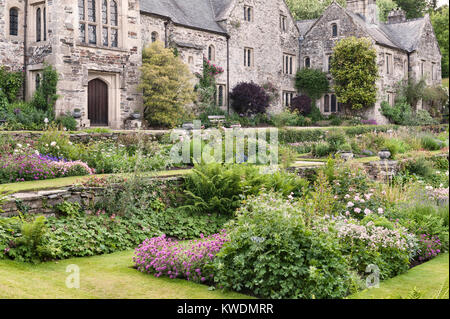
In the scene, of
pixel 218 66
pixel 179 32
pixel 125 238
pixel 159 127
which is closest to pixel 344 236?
pixel 125 238

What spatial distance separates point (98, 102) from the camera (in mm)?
20391

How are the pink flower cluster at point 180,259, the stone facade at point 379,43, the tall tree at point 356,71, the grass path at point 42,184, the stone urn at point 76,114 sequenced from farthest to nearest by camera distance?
the stone facade at point 379,43, the tall tree at point 356,71, the stone urn at point 76,114, the grass path at point 42,184, the pink flower cluster at point 180,259

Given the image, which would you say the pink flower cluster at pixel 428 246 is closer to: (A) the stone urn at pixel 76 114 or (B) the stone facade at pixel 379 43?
(A) the stone urn at pixel 76 114

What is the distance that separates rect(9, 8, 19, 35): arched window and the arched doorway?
11.4ft

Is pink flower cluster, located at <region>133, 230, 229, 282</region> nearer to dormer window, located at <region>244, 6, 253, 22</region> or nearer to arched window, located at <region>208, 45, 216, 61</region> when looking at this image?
arched window, located at <region>208, 45, 216, 61</region>

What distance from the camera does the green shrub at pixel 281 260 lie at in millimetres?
5441

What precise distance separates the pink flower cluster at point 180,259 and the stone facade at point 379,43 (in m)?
27.3

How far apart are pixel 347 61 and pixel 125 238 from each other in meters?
26.2

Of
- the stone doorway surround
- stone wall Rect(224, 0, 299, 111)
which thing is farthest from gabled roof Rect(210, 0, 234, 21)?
the stone doorway surround

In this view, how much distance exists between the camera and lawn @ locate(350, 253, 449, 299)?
5.56 metres

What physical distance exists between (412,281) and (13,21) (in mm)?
18375

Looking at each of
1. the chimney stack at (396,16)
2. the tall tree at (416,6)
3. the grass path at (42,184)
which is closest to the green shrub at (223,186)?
the grass path at (42,184)

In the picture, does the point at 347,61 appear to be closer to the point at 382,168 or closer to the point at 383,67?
the point at 383,67
